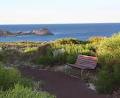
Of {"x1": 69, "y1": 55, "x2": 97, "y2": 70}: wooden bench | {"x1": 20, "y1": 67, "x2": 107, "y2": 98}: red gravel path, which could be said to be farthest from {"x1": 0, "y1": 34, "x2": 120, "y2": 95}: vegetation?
{"x1": 20, "y1": 67, "x2": 107, "y2": 98}: red gravel path

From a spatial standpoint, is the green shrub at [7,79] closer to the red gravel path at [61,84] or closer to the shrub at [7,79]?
the shrub at [7,79]

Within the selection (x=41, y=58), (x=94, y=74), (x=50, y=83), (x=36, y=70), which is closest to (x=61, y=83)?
(x=50, y=83)

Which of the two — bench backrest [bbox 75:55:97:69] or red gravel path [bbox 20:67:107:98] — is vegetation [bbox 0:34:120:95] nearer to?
bench backrest [bbox 75:55:97:69]

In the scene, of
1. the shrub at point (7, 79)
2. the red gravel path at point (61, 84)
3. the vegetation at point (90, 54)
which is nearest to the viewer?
the shrub at point (7, 79)

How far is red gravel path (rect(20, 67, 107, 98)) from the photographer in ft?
45.8

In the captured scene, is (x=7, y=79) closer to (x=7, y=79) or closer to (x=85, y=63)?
(x=7, y=79)

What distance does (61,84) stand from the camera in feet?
52.1

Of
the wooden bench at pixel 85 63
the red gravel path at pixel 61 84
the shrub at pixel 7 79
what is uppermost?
the shrub at pixel 7 79

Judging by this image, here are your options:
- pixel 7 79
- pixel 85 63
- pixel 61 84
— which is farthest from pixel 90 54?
pixel 7 79

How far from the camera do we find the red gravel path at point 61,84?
550 inches

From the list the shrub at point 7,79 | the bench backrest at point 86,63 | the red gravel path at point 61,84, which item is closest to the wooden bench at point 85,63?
the bench backrest at point 86,63

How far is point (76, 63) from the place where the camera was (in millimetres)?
18641

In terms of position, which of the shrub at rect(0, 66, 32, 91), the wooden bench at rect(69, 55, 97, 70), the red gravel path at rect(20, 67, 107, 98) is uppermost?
the shrub at rect(0, 66, 32, 91)

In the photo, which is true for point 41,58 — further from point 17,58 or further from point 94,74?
point 94,74
